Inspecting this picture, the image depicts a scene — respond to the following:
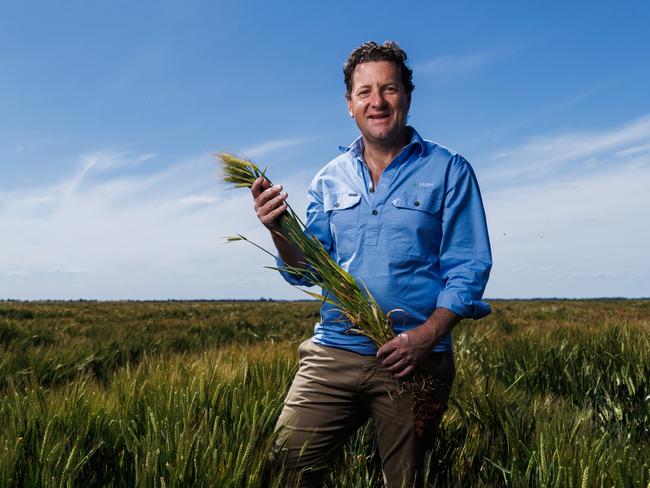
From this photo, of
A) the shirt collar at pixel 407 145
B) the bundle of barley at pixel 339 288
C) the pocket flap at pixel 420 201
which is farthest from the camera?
the shirt collar at pixel 407 145

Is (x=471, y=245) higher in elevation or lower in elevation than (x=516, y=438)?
higher

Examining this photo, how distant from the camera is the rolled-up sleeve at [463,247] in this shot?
2.33m

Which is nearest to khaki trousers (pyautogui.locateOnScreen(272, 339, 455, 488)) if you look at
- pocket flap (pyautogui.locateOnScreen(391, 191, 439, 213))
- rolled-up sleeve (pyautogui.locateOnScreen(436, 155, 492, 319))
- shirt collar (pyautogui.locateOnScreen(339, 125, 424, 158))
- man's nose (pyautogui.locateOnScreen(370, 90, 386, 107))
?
rolled-up sleeve (pyautogui.locateOnScreen(436, 155, 492, 319))

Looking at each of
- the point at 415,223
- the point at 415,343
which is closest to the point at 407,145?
the point at 415,223

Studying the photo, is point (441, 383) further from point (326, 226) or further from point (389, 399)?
point (326, 226)

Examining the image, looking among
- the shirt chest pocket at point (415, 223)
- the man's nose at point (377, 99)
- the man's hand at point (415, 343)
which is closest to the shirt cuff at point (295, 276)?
the shirt chest pocket at point (415, 223)

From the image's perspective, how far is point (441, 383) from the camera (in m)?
2.48

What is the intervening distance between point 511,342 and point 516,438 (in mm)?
3674

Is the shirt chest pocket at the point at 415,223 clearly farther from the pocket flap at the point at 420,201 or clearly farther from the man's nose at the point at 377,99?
the man's nose at the point at 377,99

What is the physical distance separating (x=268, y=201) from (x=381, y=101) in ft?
2.21

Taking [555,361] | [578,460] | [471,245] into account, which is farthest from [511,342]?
[471,245]

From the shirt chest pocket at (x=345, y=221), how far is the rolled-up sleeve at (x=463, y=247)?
40cm

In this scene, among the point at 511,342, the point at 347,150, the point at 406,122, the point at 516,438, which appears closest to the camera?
the point at 406,122

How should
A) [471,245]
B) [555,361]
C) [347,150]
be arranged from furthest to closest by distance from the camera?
[555,361]
[347,150]
[471,245]
